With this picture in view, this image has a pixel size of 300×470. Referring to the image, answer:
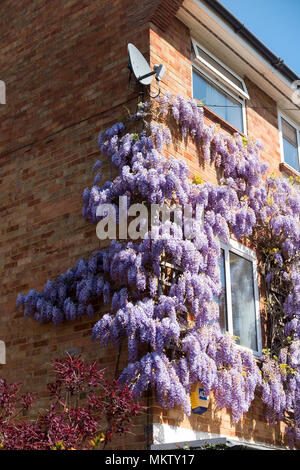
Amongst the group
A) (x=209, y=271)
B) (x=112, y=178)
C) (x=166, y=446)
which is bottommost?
(x=166, y=446)

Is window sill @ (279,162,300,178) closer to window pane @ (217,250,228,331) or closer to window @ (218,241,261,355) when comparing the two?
window @ (218,241,261,355)

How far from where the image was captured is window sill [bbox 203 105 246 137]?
10.8m

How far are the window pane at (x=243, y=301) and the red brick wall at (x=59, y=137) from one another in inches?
42.7

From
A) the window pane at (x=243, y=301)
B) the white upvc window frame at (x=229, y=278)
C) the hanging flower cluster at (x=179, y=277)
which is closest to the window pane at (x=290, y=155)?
the hanging flower cluster at (x=179, y=277)

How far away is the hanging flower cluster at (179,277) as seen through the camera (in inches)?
327

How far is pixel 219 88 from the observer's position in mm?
11523

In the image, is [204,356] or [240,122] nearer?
[204,356]

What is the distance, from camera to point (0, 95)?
11.8m

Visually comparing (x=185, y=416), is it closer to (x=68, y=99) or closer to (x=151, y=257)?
(x=151, y=257)

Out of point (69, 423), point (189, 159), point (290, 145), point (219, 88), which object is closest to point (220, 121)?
point (219, 88)

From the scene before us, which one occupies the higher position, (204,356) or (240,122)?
(240,122)

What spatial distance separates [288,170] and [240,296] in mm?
3181

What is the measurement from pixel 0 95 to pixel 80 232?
342 cm

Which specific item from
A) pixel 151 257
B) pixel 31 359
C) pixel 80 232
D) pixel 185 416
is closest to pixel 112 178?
pixel 80 232
